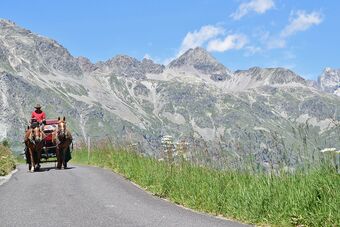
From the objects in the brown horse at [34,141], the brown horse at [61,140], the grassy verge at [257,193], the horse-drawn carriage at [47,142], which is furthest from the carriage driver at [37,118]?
the grassy verge at [257,193]

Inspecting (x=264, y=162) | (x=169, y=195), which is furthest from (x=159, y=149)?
(x=264, y=162)

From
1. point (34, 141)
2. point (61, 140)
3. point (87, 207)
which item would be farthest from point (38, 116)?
point (87, 207)

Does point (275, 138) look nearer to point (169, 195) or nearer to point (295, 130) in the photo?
point (295, 130)

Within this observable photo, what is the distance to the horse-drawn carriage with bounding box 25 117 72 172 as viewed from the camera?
26.4 meters

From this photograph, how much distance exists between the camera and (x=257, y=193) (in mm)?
11766

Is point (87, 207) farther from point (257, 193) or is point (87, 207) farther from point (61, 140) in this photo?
point (61, 140)

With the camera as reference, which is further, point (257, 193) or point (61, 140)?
point (61, 140)

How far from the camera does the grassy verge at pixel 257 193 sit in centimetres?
1027

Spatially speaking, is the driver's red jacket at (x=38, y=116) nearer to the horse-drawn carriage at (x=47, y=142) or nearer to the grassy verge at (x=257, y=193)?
the horse-drawn carriage at (x=47, y=142)

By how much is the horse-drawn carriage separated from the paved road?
22.6 ft

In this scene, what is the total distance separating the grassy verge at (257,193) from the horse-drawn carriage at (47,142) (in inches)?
414

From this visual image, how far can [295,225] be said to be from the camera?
10344 millimetres

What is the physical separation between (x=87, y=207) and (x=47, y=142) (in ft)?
54.9

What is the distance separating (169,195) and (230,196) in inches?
130
